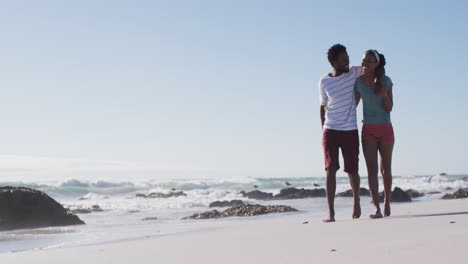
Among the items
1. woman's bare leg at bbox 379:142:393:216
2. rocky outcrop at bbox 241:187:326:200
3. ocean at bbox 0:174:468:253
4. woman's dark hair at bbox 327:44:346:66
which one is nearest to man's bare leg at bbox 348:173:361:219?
woman's bare leg at bbox 379:142:393:216

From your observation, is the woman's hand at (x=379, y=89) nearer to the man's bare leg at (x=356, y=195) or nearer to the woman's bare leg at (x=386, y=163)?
the woman's bare leg at (x=386, y=163)

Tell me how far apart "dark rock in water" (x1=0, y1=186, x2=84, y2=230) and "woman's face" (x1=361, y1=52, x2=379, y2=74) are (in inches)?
232

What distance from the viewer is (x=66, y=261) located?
4.29 metres

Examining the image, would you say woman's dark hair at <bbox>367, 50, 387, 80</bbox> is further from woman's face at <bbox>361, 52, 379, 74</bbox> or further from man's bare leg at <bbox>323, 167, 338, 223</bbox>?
man's bare leg at <bbox>323, 167, 338, 223</bbox>

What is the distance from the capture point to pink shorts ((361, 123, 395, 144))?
6.69 meters

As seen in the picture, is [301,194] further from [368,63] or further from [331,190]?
[368,63]

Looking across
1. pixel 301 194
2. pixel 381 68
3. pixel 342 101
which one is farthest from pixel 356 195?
pixel 301 194

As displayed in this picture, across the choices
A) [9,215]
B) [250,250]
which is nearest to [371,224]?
[250,250]

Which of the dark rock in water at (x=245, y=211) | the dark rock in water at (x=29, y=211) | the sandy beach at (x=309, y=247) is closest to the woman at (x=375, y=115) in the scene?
the sandy beach at (x=309, y=247)

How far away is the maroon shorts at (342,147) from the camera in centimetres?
655

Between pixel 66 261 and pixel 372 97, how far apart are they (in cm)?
360

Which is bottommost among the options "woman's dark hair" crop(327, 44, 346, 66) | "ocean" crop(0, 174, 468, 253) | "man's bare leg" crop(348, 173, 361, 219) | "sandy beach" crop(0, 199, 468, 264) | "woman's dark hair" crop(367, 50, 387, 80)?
"ocean" crop(0, 174, 468, 253)

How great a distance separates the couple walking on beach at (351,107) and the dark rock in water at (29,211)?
5328mm

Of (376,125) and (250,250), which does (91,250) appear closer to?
(250,250)
